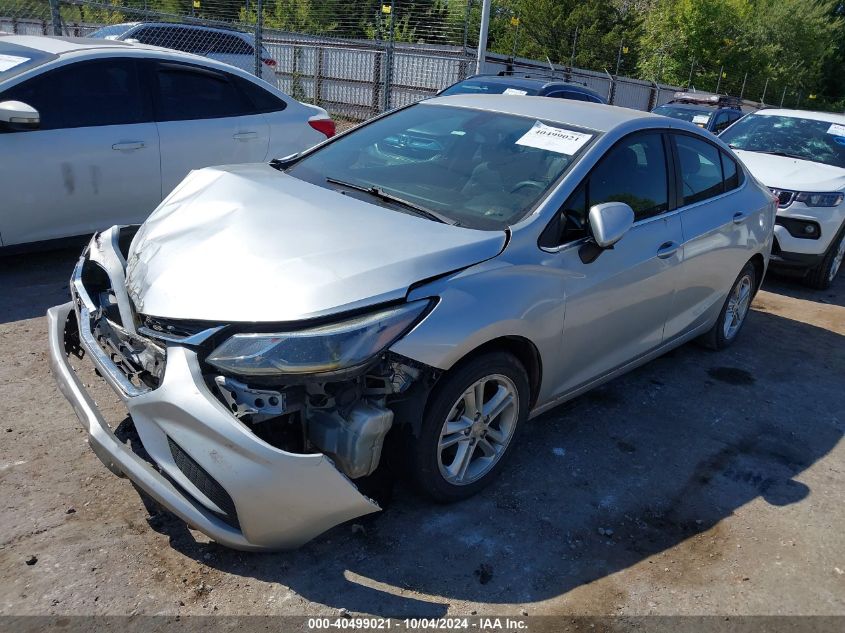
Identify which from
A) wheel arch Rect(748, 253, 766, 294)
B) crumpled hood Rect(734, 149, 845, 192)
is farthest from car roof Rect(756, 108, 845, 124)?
wheel arch Rect(748, 253, 766, 294)

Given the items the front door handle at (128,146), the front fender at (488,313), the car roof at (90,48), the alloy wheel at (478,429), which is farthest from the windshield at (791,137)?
the front door handle at (128,146)

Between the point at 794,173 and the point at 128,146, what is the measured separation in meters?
6.42

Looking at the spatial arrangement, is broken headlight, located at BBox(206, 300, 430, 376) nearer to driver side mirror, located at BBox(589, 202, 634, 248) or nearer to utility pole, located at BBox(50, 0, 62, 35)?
driver side mirror, located at BBox(589, 202, 634, 248)

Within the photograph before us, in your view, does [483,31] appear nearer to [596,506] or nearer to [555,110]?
[555,110]

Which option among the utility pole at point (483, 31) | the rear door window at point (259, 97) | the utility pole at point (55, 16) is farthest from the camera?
the utility pole at point (483, 31)

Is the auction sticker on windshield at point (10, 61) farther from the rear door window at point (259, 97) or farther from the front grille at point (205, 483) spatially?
the front grille at point (205, 483)

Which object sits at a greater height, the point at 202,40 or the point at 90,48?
the point at 90,48

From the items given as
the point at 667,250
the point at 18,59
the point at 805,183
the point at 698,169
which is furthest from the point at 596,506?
the point at 805,183

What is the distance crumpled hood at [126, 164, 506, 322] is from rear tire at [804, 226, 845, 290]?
5.61m

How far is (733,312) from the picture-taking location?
18.0 feet

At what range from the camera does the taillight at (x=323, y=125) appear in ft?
21.9

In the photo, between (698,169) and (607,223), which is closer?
(607,223)

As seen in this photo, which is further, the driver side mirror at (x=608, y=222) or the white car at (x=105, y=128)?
the white car at (x=105, y=128)

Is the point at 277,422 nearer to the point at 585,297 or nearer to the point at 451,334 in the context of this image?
the point at 451,334
